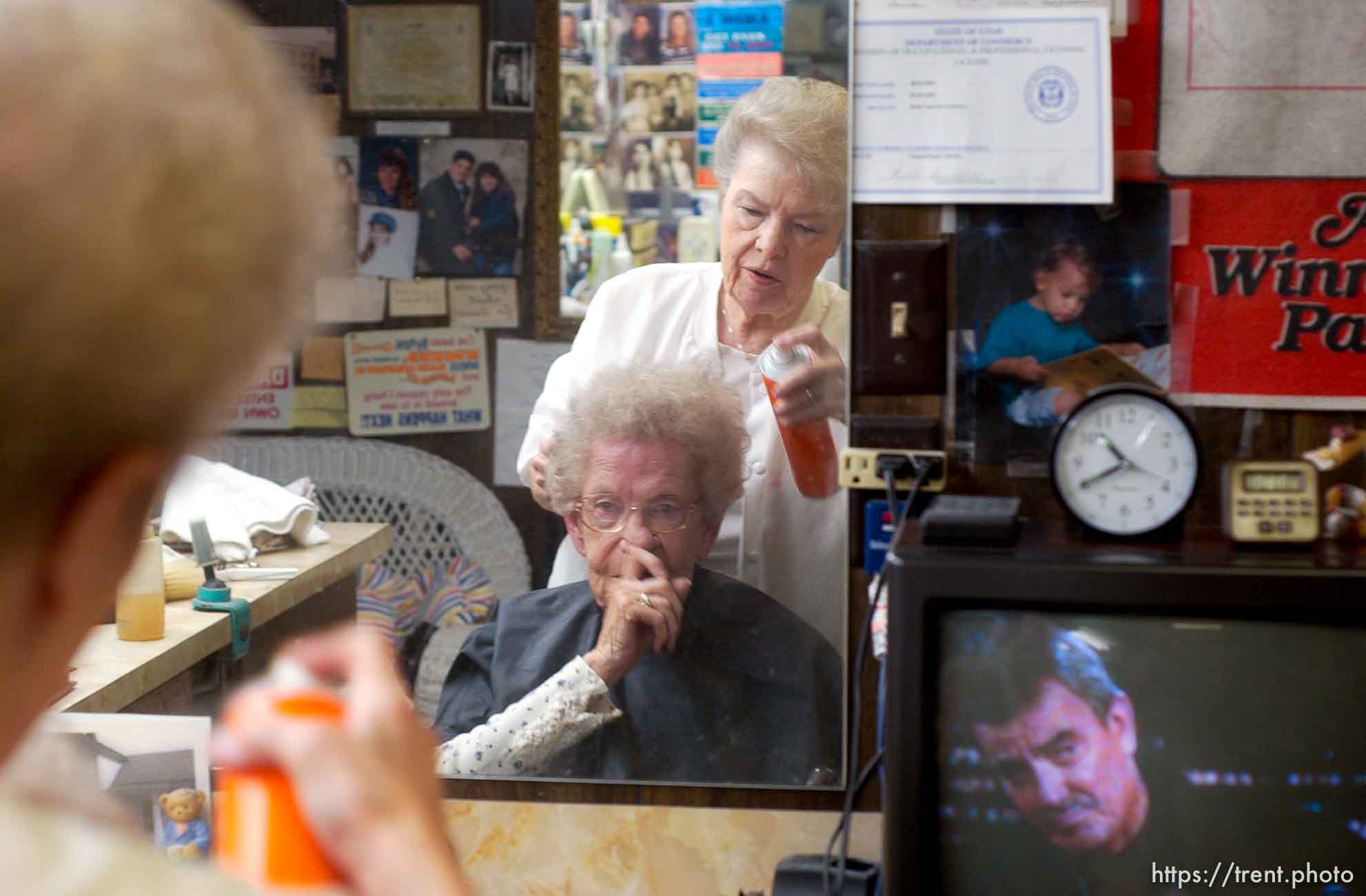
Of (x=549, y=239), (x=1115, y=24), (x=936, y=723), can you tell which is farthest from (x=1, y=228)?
(x=1115, y=24)

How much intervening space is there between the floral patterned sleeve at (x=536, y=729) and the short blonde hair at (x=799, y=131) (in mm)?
710

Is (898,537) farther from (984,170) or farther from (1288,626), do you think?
(984,170)

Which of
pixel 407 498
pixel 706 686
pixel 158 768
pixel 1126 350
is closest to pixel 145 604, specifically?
pixel 158 768

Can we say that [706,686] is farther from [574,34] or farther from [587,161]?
[574,34]

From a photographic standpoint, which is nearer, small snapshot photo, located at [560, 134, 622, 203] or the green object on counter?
small snapshot photo, located at [560, 134, 622, 203]

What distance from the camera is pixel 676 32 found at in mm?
1727

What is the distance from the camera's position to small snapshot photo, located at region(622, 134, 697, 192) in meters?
1.74

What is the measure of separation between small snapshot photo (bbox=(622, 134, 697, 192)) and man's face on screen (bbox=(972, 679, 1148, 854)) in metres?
0.81

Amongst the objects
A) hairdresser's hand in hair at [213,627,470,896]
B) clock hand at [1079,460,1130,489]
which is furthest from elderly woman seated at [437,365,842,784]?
hairdresser's hand in hair at [213,627,470,896]

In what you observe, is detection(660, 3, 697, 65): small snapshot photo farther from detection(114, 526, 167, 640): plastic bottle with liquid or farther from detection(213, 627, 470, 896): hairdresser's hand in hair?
detection(213, 627, 470, 896): hairdresser's hand in hair

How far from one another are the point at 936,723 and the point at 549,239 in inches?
32.7

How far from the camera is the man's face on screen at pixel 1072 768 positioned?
→ 4.40ft

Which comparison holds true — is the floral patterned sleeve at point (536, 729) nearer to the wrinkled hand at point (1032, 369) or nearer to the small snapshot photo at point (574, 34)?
the wrinkled hand at point (1032, 369)

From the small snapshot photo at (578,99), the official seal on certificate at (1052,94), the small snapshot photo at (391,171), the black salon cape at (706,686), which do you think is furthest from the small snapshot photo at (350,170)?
the official seal on certificate at (1052,94)
